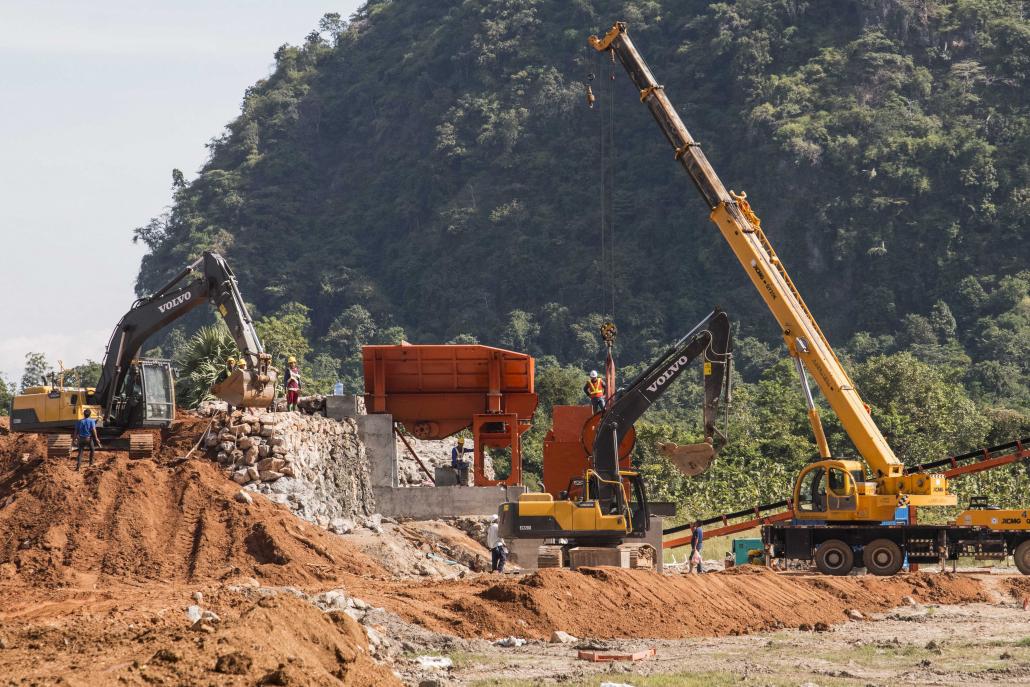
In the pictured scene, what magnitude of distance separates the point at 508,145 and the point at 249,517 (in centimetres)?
11137

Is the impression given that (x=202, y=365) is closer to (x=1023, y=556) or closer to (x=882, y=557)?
(x=882, y=557)

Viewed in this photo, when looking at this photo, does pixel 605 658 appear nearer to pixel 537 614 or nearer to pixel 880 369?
pixel 537 614

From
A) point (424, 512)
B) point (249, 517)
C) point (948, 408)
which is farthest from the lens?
point (948, 408)

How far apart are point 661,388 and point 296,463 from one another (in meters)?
8.10

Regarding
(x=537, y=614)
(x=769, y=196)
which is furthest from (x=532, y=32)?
(x=537, y=614)

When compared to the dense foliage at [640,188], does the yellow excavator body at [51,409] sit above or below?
below

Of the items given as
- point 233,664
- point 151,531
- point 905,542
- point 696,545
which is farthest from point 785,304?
point 233,664

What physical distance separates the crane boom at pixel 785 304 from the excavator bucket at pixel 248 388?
35.2ft

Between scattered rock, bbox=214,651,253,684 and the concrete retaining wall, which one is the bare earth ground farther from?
the concrete retaining wall

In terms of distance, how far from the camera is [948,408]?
220 ft

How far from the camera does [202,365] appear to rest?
4016cm

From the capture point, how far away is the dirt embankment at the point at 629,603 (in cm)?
2172

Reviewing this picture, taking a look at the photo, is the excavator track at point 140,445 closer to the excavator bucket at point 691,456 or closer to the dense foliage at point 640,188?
the excavator bucket at point 691,456

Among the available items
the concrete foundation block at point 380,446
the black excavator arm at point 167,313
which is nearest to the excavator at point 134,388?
the black excavator arm at point 167,313
